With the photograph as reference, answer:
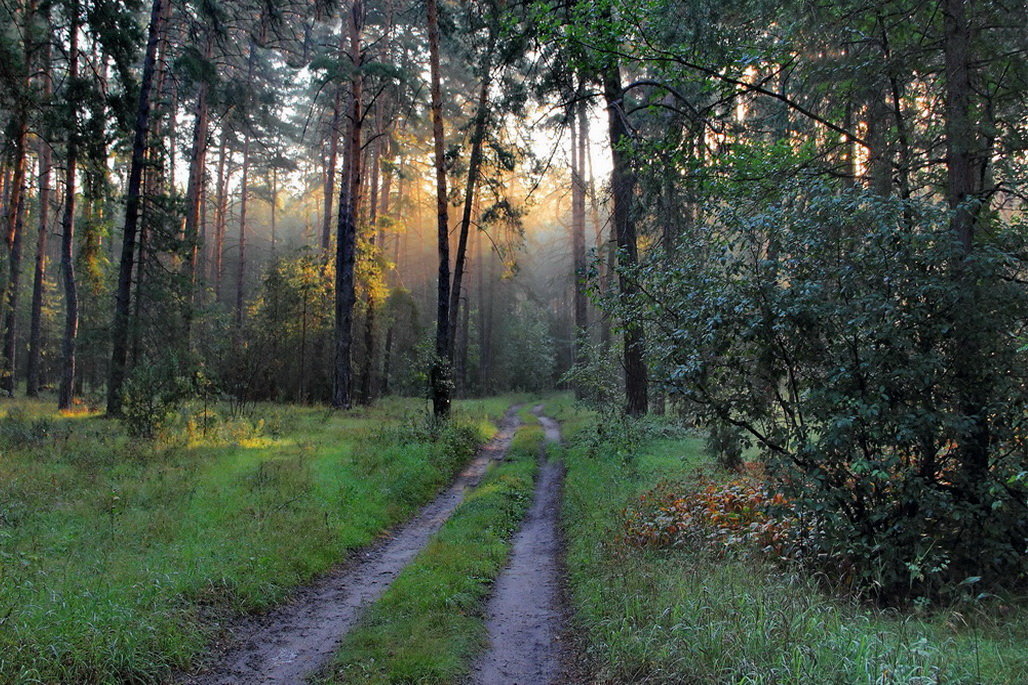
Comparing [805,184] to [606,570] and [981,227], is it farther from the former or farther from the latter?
[606,570]

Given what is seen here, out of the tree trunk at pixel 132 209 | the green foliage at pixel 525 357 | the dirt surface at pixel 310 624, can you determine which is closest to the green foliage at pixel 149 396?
the tree trunk at pixel 132 209

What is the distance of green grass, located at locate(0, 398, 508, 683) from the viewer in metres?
4.34

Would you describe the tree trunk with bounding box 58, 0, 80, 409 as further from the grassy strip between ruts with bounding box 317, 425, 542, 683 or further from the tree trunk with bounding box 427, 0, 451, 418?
the grassy strip between ruts with bounding box 317, 425, 542, 683

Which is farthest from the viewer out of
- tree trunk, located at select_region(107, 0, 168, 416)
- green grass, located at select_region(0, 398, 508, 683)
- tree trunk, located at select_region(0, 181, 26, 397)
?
tree trunk, located at select_region(0, 181, 26, 397)

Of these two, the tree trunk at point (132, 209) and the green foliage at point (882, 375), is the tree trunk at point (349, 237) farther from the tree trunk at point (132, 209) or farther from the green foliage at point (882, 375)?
the green foliage at point (882, 375)

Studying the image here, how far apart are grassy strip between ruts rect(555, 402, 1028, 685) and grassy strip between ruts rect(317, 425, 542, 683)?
1.03 meters

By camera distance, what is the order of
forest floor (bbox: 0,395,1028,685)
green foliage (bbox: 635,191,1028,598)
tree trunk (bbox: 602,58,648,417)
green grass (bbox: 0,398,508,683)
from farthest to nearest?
tree trunk (bbox: 602,58,648,417) → green foliage (bbox: 635,191,1028,598) → green grass (bbox: 0,398,508,683) → forest floor (bbox: 0,395,1028,685)

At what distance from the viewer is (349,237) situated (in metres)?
19.2

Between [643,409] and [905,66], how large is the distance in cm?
945

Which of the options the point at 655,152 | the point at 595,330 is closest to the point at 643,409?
the point at 655,152

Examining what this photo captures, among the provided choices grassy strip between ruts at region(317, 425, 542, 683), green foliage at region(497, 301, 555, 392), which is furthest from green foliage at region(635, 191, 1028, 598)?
green foliage at region(497, 301, 555, 392)

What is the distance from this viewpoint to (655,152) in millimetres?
9938

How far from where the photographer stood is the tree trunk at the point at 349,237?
18797 mm

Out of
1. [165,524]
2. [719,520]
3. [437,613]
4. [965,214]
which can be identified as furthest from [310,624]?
[965,214]
